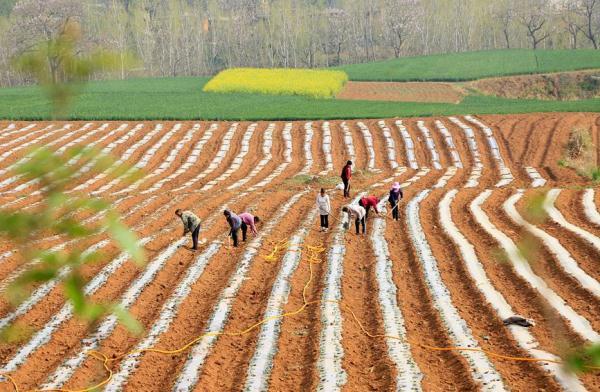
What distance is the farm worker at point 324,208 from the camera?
18.7 m

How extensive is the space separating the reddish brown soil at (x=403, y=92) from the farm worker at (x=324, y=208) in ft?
129

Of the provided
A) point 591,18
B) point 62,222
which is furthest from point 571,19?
point 62,222

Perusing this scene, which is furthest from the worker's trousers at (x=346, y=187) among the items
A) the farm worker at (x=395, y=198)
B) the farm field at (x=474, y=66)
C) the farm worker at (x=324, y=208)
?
the farm field at (x=474, y=66)

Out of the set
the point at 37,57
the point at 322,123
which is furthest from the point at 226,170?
the point at 37,57

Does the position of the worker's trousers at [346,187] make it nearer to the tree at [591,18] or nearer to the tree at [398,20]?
the tree at [398,20]

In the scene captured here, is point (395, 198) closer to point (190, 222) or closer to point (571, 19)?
point (190, 222)

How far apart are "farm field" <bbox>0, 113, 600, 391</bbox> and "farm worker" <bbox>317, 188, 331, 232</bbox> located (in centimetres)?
43

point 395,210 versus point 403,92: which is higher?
point 403,92

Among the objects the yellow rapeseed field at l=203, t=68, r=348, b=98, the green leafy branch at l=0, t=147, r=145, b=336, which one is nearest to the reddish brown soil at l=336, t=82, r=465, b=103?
the yellow rapeseed field at l=203, t=68, r=348, b=98

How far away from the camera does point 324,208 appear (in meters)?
18.8

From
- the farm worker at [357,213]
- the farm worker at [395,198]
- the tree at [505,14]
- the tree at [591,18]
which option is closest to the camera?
the farm worker at [357,213]

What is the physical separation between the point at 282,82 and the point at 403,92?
10292 mm

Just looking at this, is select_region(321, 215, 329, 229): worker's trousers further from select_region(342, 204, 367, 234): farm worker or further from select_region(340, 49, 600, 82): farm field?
select_region(340, 49, 600, 82): farm field

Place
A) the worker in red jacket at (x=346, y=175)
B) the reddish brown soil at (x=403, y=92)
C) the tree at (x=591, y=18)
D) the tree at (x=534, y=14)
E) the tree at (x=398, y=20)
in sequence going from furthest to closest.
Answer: the tree at (x=398, y=20) → the tree at (x=591, y=18) → the tree at (x=534, y=14) → the reddish brown soil at (x=403, y=92) → the worker in red jacket at (x=346, y=175)
